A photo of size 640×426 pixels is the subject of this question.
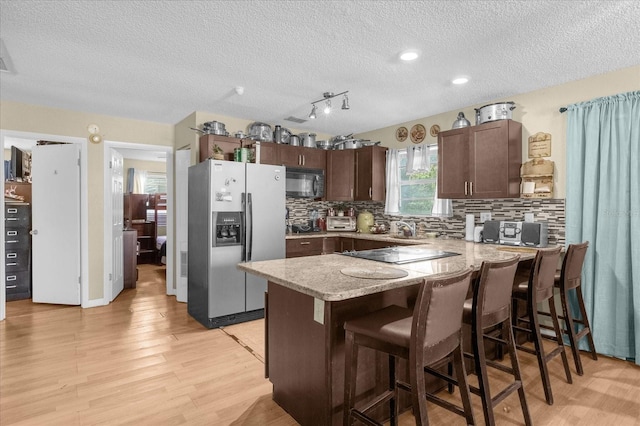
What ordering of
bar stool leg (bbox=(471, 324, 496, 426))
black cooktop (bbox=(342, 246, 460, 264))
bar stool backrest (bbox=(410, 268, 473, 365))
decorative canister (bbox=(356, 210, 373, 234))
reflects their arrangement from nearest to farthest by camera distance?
bar stool backrest (bbox=(410, 268, 473, 365))
bar stool leg (bbox=(471, 324, 496, 426))
black cooktop (bbox=(342, 246, 460, 264))
decorative canister (bbox=(356, 210, 373, 234))

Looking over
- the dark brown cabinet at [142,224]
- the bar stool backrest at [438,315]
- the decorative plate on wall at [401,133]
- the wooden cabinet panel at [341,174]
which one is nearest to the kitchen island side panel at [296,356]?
the bar stool backrest at [438,315]

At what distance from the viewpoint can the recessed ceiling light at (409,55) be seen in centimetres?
261

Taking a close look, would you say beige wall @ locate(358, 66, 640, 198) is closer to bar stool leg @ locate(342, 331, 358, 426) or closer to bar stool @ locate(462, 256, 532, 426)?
bar stool @ locate(462, 256, 532, 426)

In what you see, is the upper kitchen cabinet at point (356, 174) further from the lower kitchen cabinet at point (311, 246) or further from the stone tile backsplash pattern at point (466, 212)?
the lower kitchen cabinet at point (311, 246)

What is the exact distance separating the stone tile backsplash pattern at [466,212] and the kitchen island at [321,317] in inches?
61.9

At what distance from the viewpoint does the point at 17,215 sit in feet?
15.4

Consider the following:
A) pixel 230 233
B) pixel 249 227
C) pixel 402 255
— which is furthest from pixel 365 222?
pixel 402 255

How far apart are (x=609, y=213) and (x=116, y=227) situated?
18.3 feet

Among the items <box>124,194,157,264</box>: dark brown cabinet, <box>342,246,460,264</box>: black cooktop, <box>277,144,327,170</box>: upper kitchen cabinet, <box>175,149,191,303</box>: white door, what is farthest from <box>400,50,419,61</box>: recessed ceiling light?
<box>124,194,157,264</box>: dark brown cabinet

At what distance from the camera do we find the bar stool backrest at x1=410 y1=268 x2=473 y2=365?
1.41 metres

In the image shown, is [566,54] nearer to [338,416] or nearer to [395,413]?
[395,413]

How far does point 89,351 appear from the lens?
301 centimetres

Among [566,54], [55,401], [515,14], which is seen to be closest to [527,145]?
[566,54]

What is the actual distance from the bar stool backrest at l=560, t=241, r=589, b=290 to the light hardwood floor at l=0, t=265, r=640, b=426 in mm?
681
